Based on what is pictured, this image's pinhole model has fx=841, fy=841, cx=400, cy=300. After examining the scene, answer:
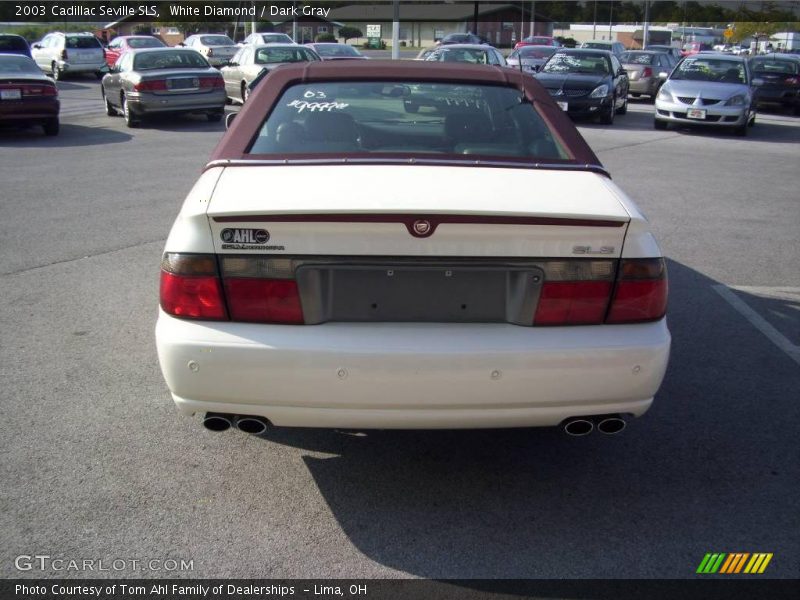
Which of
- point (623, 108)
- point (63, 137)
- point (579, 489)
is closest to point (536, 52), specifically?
point (623, 108)

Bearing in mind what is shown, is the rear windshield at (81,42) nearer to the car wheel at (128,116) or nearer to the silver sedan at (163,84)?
the silver sedan at (163,84)

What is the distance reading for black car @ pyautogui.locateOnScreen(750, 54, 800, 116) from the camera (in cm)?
2336

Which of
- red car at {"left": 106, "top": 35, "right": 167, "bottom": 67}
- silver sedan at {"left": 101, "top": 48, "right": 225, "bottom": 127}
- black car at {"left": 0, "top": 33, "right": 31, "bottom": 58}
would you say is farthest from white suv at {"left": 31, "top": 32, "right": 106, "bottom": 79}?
silver sedan at {"left": 101, "top": 48, "right": 225, "bottom": 127}

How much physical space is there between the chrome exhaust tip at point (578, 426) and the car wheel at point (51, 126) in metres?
14.7

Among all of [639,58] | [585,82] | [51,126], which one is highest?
[639,58]

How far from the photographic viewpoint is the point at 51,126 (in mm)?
15781

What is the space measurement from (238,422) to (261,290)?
21.8 inches

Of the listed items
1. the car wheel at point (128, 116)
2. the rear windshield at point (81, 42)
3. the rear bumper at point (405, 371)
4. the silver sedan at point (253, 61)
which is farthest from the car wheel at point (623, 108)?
the rear windshield at point (81, 42)

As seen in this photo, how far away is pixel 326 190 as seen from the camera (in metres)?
3.23

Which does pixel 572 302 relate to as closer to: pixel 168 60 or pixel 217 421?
pixel 217 421

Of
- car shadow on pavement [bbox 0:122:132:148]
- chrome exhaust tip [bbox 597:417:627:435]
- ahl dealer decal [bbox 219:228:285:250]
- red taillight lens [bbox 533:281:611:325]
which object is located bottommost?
car shadow on pavement [bbox 0:122:132:148]

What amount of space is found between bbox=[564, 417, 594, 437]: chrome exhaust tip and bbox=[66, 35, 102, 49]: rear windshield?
3331 cm

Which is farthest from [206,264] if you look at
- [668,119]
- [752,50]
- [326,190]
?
[752,50]

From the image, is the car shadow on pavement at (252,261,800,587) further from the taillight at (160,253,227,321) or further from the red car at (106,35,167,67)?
the red car at (106,35,167,67)
